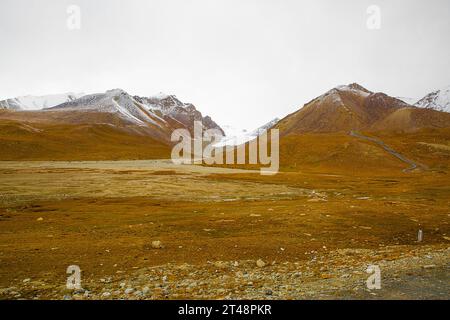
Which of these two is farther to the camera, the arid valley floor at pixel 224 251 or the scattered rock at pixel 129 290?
the arid valley floor at pixel 224 251

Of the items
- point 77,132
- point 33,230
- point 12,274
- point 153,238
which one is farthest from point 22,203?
point 77,132

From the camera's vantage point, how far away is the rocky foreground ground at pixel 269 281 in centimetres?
1010

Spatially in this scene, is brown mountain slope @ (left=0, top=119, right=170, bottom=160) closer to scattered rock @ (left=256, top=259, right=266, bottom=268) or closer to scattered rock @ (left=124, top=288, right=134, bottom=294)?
scattered rock @ (left=124, top=288, right=134, bottom=294)

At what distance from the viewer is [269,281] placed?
38.0 ft

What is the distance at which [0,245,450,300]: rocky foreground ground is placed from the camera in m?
10.1

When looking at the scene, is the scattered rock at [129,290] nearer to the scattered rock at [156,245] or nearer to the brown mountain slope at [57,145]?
the scattered rock at [156,245]

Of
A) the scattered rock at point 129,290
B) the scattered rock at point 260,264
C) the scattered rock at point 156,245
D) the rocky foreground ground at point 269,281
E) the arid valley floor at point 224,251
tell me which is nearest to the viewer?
the rocky foreground ground at point 269,281

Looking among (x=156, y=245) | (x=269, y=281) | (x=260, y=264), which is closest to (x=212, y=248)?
(x=156, y=245)

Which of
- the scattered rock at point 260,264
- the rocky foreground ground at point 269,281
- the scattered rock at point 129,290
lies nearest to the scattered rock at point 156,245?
the rocky foreground ground at point 269,281

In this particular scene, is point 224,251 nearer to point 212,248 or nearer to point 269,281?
point 212,248

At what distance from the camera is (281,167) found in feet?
338
